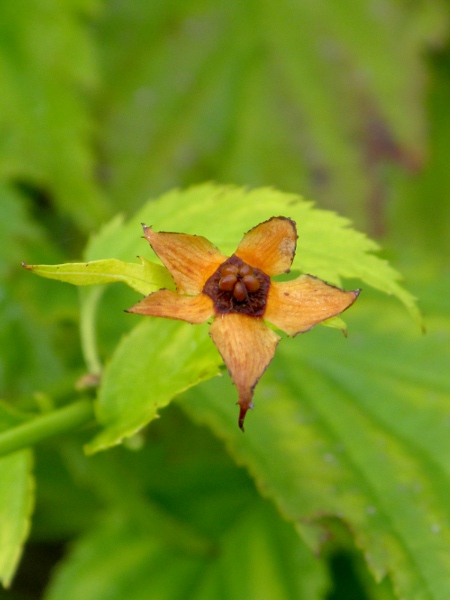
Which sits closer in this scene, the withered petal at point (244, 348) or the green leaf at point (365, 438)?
the withered petal at point (244, 348)

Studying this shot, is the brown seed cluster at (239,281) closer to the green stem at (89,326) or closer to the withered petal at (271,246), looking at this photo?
the withered petal at (271,246)

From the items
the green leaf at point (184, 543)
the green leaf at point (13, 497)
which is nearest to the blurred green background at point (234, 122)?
the green leaf at point (184, 543)

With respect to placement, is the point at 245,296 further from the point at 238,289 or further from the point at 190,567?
the point at 190,567

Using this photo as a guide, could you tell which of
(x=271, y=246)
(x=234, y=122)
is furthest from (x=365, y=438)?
(x=234, y=122)

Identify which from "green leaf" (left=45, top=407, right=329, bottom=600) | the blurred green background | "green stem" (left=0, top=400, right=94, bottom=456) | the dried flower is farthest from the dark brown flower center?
the blurred green background

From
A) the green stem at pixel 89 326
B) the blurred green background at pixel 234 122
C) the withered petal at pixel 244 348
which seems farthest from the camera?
the blurred green background at pixel 234 122

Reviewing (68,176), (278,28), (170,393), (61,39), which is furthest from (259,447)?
(278,28)

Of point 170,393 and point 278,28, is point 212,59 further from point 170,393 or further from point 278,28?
point 170,393
